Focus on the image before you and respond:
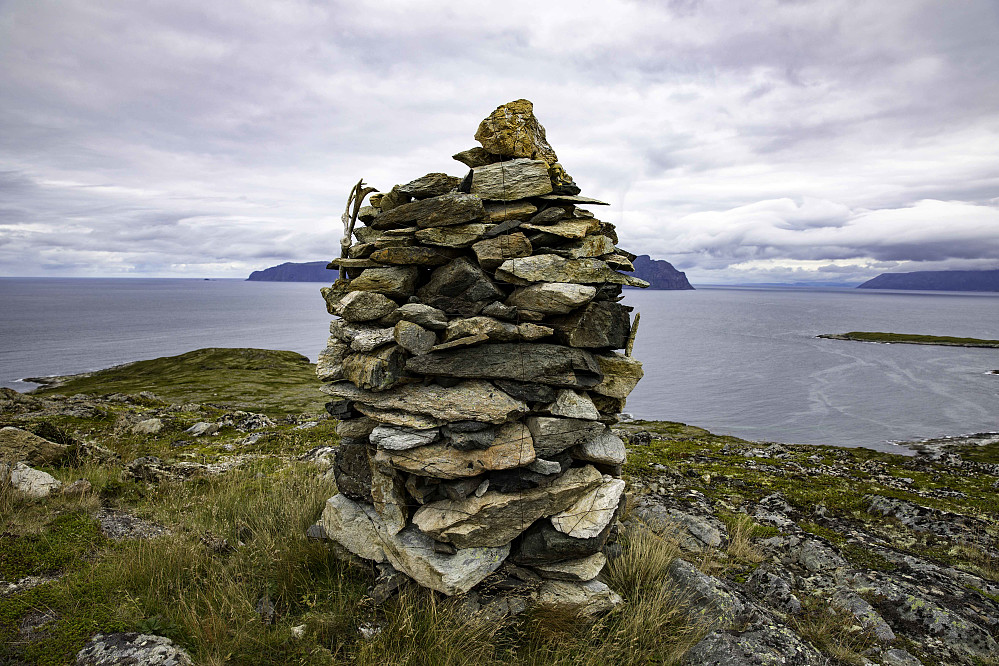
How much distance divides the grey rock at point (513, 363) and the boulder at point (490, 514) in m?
1.59

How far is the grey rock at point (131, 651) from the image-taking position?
16.3 feet

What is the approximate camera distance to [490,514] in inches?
261

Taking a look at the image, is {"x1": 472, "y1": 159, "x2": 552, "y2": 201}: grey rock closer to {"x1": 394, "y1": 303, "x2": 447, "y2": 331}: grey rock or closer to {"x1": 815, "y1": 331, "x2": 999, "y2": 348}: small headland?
{"x1": 394, "y1": 303, "x2": 447, "y2": 331}: grey rock

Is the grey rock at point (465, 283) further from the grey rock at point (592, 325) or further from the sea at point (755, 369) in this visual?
the sea at point (755, 369)

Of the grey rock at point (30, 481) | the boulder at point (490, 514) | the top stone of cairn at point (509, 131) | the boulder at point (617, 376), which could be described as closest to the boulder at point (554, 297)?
the boulder at point (617, 376)

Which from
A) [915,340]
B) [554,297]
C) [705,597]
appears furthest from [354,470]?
[915,340]

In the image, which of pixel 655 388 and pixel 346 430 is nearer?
pixel 346 430

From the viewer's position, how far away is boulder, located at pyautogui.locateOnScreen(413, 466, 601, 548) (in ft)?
21.5

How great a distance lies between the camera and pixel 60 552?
6.91 meters

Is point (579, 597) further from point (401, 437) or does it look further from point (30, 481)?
point (30, 481)

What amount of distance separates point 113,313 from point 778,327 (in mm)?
210386

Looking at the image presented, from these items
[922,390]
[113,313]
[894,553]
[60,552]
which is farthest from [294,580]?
[113,313]

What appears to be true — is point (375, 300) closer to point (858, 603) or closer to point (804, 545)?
point (858, 603)

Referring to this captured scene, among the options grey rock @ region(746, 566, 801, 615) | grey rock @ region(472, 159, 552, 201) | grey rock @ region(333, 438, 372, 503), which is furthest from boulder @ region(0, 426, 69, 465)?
grey rock @ region(746, 566, 801, 615)
